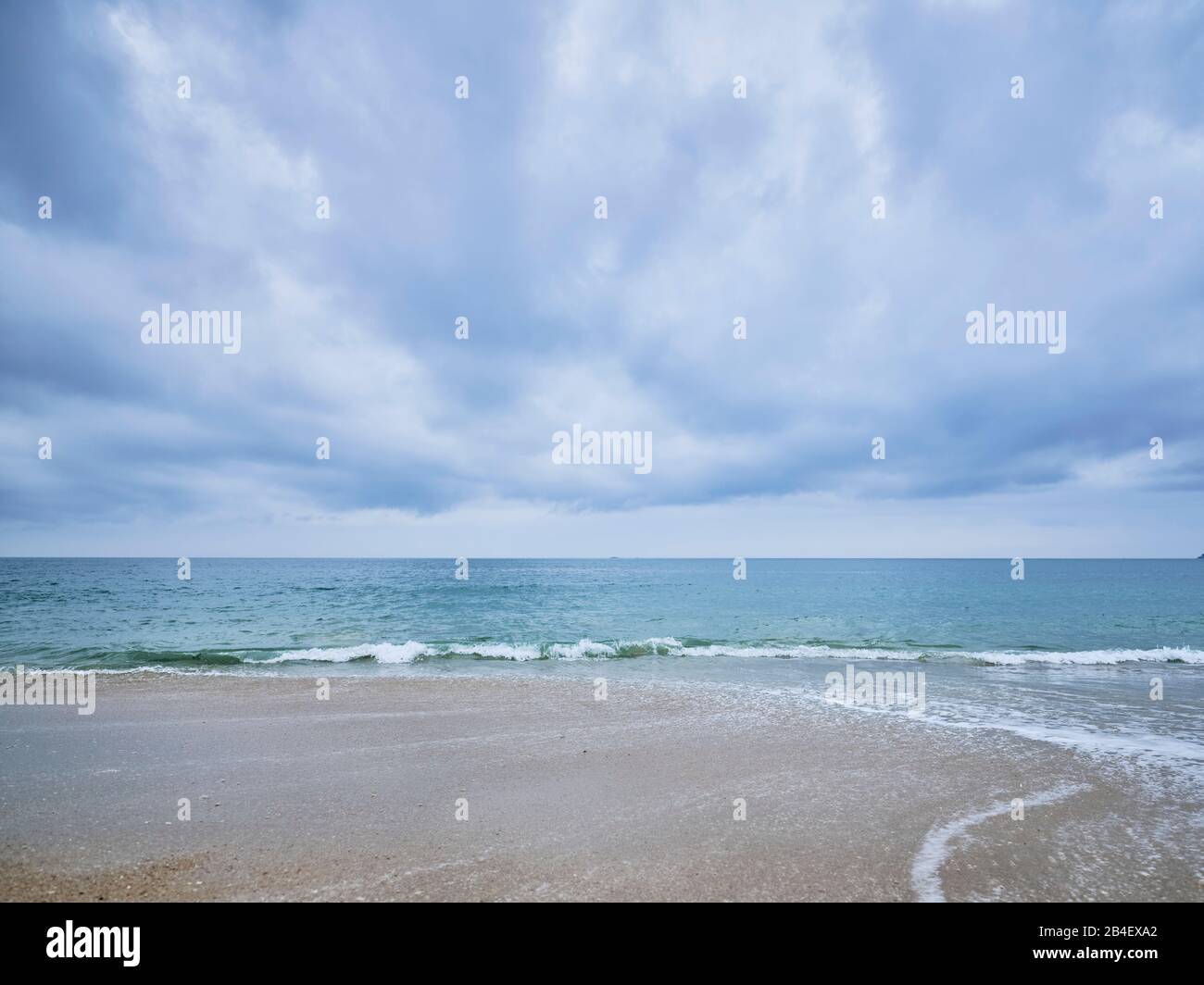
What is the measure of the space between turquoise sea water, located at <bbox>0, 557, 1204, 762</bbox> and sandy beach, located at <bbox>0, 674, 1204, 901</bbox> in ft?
13.2

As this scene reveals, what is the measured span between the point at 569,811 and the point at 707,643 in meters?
19.6

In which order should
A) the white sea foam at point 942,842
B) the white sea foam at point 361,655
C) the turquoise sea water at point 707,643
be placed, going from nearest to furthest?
1. the white sea foam at point 942,842
2. the turquoise sea water at point 707,643
3. the white sea foam at point 361,655

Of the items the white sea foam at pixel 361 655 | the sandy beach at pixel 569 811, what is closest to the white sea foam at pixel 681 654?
the white sea foam at pixel 361 655

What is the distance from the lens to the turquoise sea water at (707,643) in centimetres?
1465

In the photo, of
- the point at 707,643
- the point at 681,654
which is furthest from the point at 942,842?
the point at 707,643

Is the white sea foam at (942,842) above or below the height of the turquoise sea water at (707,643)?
above

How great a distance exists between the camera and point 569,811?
23.5 ft

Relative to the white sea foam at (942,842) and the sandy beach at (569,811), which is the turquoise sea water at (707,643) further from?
the sandy beach at (569,811)

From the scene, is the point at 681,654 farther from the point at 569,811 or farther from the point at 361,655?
the point at 569,811

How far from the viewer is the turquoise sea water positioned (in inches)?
577

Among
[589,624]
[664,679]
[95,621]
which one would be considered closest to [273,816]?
[664,679]

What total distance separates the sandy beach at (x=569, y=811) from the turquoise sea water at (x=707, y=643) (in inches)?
159
